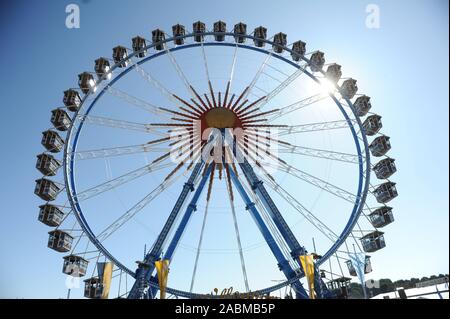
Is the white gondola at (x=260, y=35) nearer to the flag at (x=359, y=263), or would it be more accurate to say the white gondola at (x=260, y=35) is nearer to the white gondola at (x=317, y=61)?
the white gondola at (x=317, y=61)

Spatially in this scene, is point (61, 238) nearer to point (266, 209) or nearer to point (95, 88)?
point (95, 88)

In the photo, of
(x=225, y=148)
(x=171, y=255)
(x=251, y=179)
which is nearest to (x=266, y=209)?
(x=251, y=179)

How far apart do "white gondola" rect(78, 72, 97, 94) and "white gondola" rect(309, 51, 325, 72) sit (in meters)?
14.1

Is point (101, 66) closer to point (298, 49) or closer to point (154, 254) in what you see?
point (154, 254)

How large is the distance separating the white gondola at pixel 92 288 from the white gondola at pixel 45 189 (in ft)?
18.0

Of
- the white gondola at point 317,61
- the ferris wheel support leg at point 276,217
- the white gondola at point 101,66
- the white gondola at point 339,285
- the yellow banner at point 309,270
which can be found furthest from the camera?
the white gondola at point 317,61

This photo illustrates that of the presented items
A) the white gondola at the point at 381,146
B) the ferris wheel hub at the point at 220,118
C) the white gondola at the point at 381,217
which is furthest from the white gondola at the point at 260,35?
the white gondola at the point at 381,217

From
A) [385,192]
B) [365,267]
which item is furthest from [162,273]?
[385,192]

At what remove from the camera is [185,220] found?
17.8 metres

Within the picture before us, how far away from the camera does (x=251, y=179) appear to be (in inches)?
727

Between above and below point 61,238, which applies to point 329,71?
above

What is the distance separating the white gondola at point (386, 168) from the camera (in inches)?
771

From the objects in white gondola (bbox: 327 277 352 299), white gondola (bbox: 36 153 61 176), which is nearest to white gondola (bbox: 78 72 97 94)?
white gondola (bbox: 36 153 61 176)
